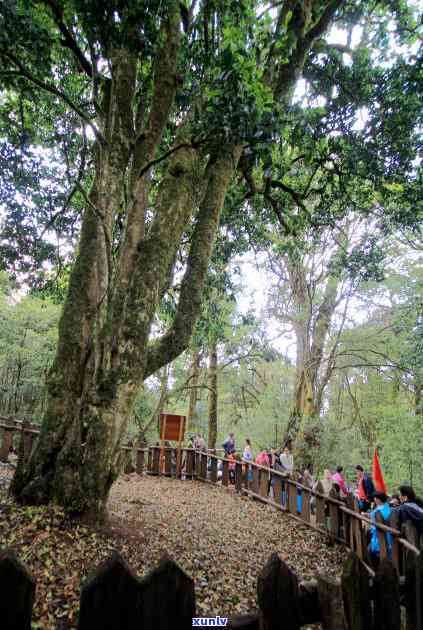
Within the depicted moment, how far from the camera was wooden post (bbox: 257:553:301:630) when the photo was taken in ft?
4.73

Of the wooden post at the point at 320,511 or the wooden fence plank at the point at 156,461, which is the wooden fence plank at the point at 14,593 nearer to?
the wooden post at the point at 320,511

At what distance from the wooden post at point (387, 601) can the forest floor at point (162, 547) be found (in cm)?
105

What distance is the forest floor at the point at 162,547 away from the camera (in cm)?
287

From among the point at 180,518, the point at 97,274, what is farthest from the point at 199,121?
the point at 180,518

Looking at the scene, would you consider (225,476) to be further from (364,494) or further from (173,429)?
(364,494)

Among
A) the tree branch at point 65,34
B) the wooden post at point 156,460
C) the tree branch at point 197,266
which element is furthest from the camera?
the wooden post at point 156,460

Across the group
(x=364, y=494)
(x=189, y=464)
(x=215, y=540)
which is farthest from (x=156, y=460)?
(x=215, y=540)

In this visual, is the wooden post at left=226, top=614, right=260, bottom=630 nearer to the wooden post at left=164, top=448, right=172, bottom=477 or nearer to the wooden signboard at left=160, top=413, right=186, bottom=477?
the wooden signboard at left=160, top=413, right=186, bottom=477

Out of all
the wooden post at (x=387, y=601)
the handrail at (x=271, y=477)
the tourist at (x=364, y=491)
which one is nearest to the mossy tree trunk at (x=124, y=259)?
the handrail at (x=271, y=477)

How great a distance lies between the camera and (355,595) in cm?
162

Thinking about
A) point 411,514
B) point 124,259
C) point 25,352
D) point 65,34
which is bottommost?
point 411,514

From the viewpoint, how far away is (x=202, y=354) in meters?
18.2

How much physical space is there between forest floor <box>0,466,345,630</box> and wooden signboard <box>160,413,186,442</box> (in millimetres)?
3236

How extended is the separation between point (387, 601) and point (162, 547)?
2.89 m
